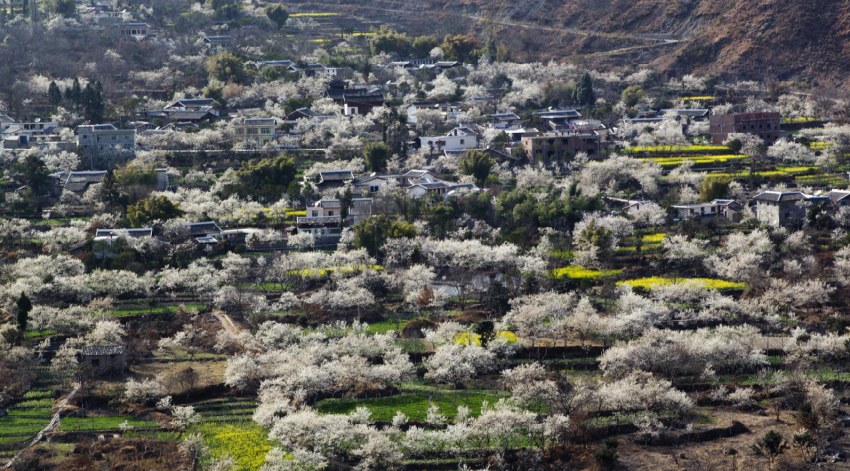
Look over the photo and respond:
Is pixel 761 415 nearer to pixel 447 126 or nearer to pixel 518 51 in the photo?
pixel 447 126

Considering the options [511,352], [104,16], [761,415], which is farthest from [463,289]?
[104,16]

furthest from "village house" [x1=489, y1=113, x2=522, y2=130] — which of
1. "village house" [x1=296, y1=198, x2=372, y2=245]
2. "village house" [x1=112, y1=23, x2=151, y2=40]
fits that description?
"village house" [x1=112, y1=23, x2=151, y2=40]

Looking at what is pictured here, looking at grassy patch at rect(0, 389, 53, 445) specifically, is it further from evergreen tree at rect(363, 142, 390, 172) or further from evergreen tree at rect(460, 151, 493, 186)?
evergreen tree at rect(460, 151, 493, 186)

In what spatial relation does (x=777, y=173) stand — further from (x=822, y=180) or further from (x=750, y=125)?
(x=750, y=125)

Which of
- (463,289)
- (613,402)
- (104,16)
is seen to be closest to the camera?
(613,402)

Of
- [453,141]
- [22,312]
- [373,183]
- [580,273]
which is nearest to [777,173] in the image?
[453,141]

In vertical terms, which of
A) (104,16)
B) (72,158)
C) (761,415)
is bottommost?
(761,415)
